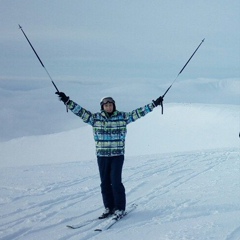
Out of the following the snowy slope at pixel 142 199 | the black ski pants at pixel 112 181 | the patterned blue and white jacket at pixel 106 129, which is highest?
the patterned blue and white jacket at pixel 106 129

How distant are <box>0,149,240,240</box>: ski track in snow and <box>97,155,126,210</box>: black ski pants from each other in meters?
0.31

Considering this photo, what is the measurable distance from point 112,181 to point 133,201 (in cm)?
135

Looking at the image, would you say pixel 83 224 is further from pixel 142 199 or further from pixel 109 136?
pixel 142 199

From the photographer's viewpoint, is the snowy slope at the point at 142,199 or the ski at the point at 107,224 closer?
Result: the snowy slope at the point at 142,199

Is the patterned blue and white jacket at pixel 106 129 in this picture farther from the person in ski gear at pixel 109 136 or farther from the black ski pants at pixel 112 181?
the black ski pants at pixel 112 181

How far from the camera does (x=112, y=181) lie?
6277mm

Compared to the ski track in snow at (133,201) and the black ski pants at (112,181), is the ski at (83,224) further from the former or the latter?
the black ski pants at (112,181)

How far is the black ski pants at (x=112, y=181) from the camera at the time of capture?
623 centimetres

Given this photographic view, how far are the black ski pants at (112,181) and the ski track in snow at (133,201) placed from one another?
308 millimetres

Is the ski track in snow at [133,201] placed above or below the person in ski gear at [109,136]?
below

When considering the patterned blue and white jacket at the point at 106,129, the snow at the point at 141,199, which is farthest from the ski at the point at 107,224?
the patterned blue and white jacket at the point at 106,129

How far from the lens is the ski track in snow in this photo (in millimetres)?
5551

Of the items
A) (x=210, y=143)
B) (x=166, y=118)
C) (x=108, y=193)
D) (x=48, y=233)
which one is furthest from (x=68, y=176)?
(x=166, y=118)

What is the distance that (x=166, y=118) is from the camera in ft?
94.1
